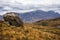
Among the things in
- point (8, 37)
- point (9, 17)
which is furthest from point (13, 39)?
point (9, 17)

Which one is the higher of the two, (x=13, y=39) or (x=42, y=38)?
(x=13, y=39)

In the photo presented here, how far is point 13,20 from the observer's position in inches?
1732

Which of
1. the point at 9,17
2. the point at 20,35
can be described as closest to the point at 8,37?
the point at 20,35

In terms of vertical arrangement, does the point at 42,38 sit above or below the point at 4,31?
below

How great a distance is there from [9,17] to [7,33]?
18671mm

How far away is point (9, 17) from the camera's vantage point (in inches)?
1716

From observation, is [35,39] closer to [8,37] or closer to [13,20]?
[8,37]

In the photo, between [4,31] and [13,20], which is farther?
[13,20]

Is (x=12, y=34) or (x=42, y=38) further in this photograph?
(x=42, y=38)

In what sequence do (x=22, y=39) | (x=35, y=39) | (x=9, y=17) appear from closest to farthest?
(x=22, y=39) → (x=35, y=39) → (x=9, y=17)

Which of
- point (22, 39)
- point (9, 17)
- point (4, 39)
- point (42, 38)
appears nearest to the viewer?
point (4, 39)

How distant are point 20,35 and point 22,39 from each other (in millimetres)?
1119

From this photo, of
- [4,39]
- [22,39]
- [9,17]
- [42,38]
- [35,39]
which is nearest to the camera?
[4,39]

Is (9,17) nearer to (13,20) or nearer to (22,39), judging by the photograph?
(13,20)
